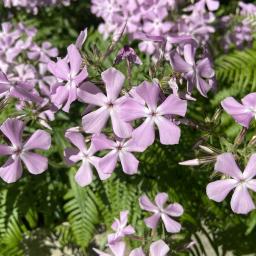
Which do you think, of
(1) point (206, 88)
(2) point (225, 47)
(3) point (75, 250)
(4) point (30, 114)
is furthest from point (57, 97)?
(2) point (225, 47)

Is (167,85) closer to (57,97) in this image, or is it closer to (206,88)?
(206,88)

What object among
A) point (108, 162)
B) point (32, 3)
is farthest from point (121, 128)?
point (32, 3)

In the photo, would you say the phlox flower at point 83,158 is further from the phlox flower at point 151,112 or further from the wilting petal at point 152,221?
the phlox flower at point 151,112

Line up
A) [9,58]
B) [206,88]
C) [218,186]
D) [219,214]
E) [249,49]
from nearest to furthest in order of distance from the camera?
[218,186]
[206,88]
[219,214]
[9,58]
[249,49]

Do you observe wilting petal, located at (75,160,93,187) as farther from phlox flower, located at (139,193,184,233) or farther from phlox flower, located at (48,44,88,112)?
phlox flower, located at (48,44,88,112)

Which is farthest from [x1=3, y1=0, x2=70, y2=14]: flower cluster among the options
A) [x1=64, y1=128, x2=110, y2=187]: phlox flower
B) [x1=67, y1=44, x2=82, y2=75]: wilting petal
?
[x1=67, y1=44, x2=82, y2=75]: wilting petal

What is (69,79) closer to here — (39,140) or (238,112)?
(39,140)
